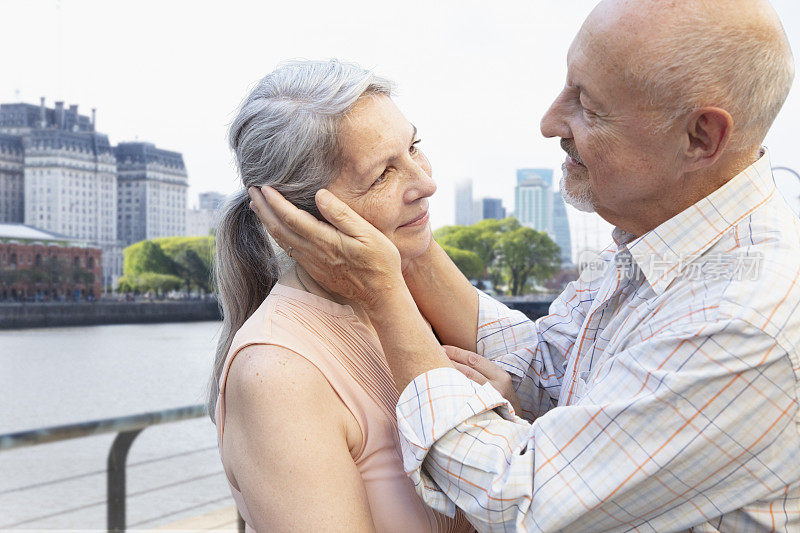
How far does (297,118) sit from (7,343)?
68400 millimetres

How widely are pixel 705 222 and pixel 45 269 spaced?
64.5 m

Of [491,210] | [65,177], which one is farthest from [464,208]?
[65,177]

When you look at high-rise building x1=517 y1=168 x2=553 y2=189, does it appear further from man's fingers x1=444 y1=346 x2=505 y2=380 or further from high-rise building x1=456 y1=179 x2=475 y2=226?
man's fingers x1=444 y1=346 x2=505 y2=380

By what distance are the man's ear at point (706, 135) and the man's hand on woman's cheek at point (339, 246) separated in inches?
19.7

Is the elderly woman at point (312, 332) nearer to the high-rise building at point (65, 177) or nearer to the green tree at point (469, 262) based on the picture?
the green tree at point (469, 262)

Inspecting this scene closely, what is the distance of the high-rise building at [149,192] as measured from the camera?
3108 inches

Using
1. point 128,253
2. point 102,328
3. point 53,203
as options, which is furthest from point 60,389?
point 53,203

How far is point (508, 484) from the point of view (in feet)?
3.47

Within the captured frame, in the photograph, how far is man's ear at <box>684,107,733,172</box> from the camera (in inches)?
44.3

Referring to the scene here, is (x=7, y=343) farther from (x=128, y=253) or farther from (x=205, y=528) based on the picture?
(x=205, y=528)

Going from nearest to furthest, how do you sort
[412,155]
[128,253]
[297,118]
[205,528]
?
[297,118] → [412,155] → [205,528] → [128,253]

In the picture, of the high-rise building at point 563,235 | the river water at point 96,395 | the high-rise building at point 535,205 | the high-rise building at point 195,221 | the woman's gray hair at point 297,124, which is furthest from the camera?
the high-rise building at point 195,221

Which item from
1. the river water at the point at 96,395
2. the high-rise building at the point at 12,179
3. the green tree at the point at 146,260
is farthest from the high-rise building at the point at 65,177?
the river water at the point at 96,395

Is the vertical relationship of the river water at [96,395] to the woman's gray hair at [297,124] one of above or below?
below
